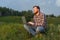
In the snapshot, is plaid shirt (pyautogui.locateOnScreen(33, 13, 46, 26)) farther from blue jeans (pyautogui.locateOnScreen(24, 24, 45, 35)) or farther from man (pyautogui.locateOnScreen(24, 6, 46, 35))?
blue jeans (pyautogui.locateOnScreen(24, 24, 45, 35))

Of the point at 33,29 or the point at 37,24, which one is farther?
the point at 33,29

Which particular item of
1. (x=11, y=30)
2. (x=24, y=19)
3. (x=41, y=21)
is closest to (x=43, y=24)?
(x=41, y=21)

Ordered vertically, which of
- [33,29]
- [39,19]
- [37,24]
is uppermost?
[39,19]

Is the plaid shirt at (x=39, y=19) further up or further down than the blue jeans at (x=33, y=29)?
further up

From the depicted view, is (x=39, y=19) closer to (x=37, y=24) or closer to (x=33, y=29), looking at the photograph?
(x=37, y=24)

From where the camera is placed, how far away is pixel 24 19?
9.38 metres

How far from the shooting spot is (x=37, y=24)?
9.04 metres

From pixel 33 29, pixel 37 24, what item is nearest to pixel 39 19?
pixel 37 24

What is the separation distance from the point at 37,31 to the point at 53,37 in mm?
585

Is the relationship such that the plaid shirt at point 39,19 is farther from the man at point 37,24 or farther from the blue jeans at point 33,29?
the blue jeans at point 33,29

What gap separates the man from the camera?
8852 millimetres

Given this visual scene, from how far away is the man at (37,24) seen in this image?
8.85m

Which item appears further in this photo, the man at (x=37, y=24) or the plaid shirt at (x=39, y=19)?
the plaid shirt at (x=39, y=19)

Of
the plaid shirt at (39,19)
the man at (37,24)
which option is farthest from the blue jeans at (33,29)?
the plaid shirt at (39,19)
